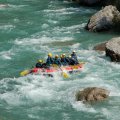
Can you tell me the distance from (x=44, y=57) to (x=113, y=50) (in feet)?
15.9

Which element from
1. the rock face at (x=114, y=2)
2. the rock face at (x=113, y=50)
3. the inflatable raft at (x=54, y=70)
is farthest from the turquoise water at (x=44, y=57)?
the rock face at (x=114, y=2)

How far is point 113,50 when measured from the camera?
1133 inches

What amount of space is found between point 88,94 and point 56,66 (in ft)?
16.9

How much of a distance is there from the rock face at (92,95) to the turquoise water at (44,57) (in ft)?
1.12

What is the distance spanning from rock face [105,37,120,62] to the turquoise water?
0.44 metres

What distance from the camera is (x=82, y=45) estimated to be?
1277 inches

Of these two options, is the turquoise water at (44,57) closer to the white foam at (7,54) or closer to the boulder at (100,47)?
the white foam at (7,54)

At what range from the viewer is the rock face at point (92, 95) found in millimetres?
22781

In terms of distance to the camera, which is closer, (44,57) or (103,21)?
(44,57)

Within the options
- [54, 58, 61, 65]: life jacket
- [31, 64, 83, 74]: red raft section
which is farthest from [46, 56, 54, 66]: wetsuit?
[31, 64, 83, 74]: red raft section

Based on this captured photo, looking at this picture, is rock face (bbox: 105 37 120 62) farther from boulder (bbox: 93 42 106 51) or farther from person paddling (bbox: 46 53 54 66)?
person paddling (bbox: 46 53 54 66)

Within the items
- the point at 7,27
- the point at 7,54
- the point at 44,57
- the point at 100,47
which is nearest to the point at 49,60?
the point at 44,57

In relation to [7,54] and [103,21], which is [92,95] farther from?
[103,21]

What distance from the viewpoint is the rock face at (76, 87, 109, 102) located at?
74.7ft
